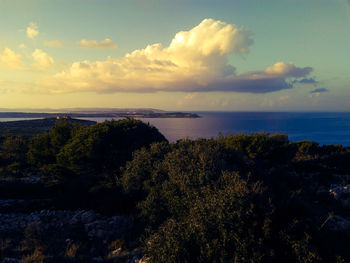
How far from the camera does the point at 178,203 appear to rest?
10477 mm

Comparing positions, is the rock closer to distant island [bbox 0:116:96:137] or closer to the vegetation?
the vegetation

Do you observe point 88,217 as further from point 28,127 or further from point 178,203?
point 28,127

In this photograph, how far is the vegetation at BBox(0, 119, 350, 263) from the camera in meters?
7.36

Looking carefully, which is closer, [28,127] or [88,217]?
[88,217]

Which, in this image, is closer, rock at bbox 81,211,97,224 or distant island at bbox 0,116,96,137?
rock at bbox 81,211,97,224

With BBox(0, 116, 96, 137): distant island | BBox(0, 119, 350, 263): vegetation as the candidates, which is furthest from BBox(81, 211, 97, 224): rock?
BBox(0, 116, 96, 137): distant island

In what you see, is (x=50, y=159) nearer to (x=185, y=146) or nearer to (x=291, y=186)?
(x=185, y=146)

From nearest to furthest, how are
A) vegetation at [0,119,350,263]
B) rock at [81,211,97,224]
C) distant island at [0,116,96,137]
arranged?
vegetation at [0,119,350,263], rock at [81,211,97,224], distant island at [0,116,96,137]

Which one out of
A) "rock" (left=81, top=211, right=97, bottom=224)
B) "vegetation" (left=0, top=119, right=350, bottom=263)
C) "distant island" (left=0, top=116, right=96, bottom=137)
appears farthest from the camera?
"distant island" (left=0, top=116, right=96, bottom=137)

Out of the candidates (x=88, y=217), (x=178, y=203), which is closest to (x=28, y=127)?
(x=88, y=217)

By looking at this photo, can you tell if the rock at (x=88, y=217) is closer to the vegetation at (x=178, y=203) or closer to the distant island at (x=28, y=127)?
the vegetation at (x=178, y=203)

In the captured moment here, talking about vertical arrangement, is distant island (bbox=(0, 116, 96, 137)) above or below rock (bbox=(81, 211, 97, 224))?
above

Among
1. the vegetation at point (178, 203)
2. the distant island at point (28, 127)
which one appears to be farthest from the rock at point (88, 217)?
the distant island at point (28, 127)

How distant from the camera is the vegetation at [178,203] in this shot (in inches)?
290
